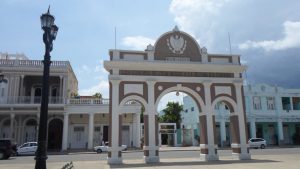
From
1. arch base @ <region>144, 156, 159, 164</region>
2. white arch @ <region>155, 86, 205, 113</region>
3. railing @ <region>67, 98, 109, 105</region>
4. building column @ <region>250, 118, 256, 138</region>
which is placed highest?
railing @ <region>67, 98, 109, 105</region>

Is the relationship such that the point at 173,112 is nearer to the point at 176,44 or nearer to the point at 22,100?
the point at 22,100

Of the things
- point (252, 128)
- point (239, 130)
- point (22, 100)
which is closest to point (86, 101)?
point (22, 100)

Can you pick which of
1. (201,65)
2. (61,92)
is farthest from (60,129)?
(201,65)

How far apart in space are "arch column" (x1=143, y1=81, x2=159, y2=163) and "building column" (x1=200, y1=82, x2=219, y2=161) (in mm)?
3373

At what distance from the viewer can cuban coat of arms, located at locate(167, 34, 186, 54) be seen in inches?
816

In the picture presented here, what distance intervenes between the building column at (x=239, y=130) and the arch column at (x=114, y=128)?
816 cm

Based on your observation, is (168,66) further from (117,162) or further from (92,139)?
(92,139)

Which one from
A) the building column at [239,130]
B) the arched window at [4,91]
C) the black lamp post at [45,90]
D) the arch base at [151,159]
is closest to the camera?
the black lamp post at [45,90]

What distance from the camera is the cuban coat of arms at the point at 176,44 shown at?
20734 mm

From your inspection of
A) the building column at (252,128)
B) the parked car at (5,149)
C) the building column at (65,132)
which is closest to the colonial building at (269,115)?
the building column at (252,128)

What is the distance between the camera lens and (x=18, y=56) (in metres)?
37.2

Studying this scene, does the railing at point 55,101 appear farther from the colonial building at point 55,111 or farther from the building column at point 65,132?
the building column at point 65,132

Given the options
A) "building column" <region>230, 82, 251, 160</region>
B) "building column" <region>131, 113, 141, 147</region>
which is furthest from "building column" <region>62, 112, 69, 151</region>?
"building column" <region>230, 82, 251, 160</region>

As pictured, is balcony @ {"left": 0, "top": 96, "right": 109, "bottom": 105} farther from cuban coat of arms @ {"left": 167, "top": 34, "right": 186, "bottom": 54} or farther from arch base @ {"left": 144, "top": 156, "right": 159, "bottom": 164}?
arch base @ {"left": 144, "top": 156, "right": 159, "bottom": 164}
